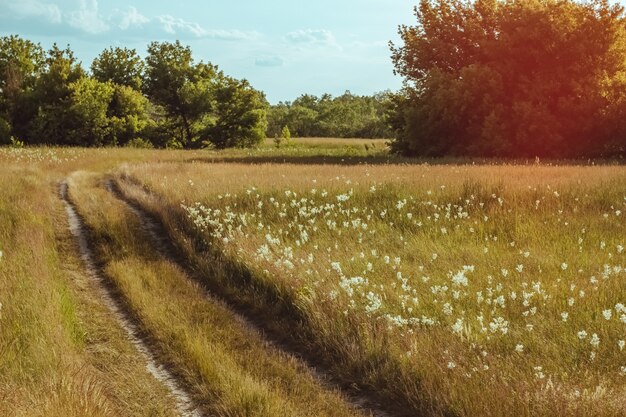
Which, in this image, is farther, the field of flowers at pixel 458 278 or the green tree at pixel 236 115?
the green tree at pixel 236 115

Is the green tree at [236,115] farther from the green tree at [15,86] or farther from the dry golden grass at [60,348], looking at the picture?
the dry golden grass at [60,348]

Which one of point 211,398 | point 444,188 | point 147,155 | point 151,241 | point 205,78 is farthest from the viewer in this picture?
point 205,78

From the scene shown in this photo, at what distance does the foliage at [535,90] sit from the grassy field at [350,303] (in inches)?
668

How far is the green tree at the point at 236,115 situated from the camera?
61.6m

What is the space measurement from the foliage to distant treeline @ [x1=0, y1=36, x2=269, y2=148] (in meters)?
Result: 31.6

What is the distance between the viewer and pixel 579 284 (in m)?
7.17

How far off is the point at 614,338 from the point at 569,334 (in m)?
0.41

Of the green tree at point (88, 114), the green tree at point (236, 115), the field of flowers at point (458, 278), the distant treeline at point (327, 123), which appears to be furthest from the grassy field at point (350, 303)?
the distant treeline at point (327, 123)

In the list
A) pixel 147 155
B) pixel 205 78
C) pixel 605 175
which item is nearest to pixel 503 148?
pixel 605 175

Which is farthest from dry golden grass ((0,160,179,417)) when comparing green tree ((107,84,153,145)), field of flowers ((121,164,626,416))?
green tree ((107,84,153,145))

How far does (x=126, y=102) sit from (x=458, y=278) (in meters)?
60.3

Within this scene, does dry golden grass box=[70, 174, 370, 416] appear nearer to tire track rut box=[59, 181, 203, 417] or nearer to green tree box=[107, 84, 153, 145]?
tire track rut box=[59, 181, 203, 417]

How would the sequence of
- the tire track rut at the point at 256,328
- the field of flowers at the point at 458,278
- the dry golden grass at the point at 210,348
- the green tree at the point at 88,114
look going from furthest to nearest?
the green tree at the point at 88,114 < the tire track rut at the point at 256,328 < the dry golden grass at the point at 210,348 < the field of flowers at the point at 458,278

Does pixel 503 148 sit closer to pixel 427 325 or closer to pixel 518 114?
pixel 518 114
